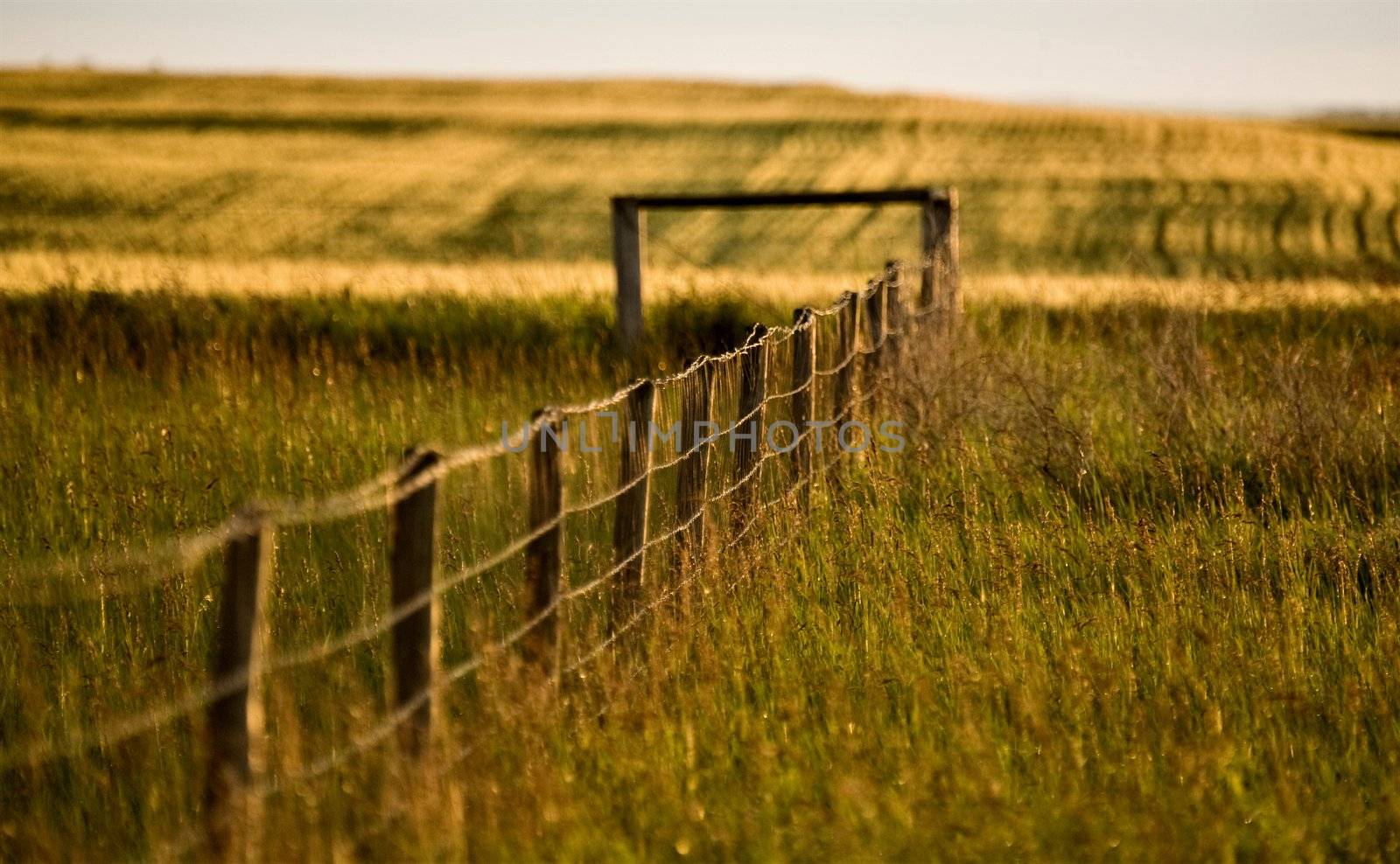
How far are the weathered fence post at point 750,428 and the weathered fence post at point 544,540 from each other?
1932 millimetres

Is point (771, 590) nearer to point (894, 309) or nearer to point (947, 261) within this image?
point (894, 309)

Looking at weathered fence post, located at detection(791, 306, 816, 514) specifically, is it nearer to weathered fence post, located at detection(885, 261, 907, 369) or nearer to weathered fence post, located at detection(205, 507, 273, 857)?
weathered fence post, located at detection(885, 261, 907, 369)

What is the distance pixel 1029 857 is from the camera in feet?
12.6

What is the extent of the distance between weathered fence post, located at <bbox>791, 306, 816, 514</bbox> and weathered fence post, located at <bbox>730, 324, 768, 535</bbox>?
805 mm

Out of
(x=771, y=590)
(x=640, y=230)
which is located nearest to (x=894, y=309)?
(x=640, y=230)

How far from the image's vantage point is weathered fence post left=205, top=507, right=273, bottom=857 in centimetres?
287

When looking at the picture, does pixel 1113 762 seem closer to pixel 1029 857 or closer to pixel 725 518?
pixel 1029 857

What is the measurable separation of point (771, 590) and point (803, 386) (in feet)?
6.67

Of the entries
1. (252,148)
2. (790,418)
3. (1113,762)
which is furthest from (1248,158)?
(1113,762)

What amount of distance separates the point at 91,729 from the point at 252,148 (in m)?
39.0

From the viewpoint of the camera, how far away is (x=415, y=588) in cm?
348

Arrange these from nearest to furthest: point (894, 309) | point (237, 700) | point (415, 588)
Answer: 1. point (237, 700)
2. point (415, 588)
3. point (894, 309)

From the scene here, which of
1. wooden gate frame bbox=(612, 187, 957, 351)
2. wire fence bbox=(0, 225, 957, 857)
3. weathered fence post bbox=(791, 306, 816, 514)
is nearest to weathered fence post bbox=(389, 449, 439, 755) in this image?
wire fence bbox=(0, 225, 957, 857)

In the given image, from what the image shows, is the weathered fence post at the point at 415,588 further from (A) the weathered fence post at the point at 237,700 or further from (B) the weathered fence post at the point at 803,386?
(B) the weathered fence post at the point at 803,386
